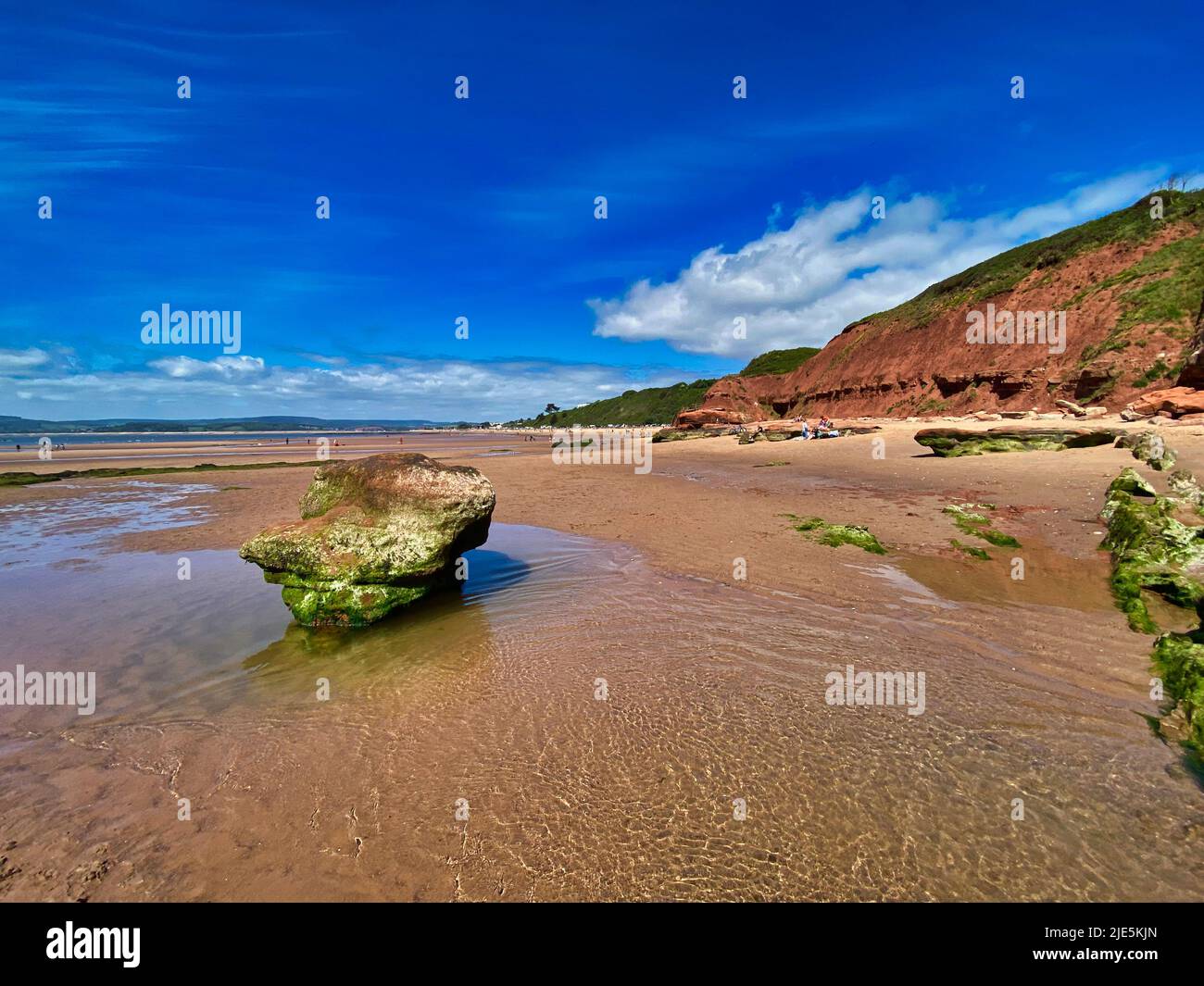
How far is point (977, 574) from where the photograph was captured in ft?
32.0

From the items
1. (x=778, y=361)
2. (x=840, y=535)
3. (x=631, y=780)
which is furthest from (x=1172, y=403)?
(x=778, y=361)

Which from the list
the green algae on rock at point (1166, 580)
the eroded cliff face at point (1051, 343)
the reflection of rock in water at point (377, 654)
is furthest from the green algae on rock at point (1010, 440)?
the reflection of rock in water at point (377, 654)

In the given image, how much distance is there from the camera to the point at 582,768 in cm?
471

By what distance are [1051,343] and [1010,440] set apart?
23.7 metres

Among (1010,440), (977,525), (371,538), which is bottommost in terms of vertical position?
(977,525)

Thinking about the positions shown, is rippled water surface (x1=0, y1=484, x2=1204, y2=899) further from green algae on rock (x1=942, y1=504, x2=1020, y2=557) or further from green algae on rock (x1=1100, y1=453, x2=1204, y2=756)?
green algae on rock (x1=942, y1=504, x2=1020, y2=557)

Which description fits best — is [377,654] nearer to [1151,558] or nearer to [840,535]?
[840,535]

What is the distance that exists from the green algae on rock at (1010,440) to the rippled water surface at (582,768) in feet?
68.5

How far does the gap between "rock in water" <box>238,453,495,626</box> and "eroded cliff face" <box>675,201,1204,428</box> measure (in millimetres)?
34228

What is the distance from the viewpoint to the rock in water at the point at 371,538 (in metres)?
8.31

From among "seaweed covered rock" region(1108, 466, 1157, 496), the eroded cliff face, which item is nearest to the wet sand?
"seaweed covered rock" region(1108, 466, 1157, 496)

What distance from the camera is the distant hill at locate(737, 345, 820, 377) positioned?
99.3 metres
